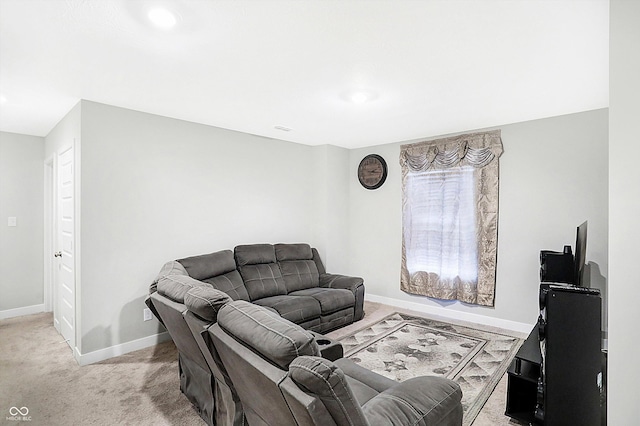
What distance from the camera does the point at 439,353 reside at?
331 cm

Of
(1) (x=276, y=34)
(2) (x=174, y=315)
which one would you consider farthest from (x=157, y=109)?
(2) (x=174, y=315)

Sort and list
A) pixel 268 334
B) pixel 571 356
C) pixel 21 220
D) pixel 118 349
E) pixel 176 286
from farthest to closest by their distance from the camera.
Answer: pixel 21 220
pixel 118 349
pixel 176 286
pixel 571 356
pixel 268 334

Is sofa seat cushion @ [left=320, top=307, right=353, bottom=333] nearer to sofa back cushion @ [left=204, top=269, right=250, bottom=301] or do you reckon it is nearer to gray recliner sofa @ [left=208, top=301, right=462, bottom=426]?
sofa back cushion @ [left=204, top=269, right=250, bottom=301]

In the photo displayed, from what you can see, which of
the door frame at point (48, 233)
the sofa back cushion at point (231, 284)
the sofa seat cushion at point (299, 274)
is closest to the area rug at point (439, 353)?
the sofa seat cushion at point (299, 274)

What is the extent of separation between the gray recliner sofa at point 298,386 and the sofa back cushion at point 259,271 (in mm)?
2307

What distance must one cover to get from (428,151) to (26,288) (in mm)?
5863

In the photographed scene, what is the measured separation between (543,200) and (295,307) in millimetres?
3106

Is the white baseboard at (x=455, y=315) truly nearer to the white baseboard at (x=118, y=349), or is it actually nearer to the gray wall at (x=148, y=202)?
the gray wall at (x=148, y=202)

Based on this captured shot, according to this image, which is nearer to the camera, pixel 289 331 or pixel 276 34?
pixel 289 331

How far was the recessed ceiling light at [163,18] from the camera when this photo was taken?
69.3 inches

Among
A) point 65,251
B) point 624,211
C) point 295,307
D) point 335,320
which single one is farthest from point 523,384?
point 65,251

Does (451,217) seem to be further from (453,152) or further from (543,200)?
Result: (543,200)

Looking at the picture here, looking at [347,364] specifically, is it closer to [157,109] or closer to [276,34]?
[276,34]

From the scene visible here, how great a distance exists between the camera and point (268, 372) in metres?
1.23
